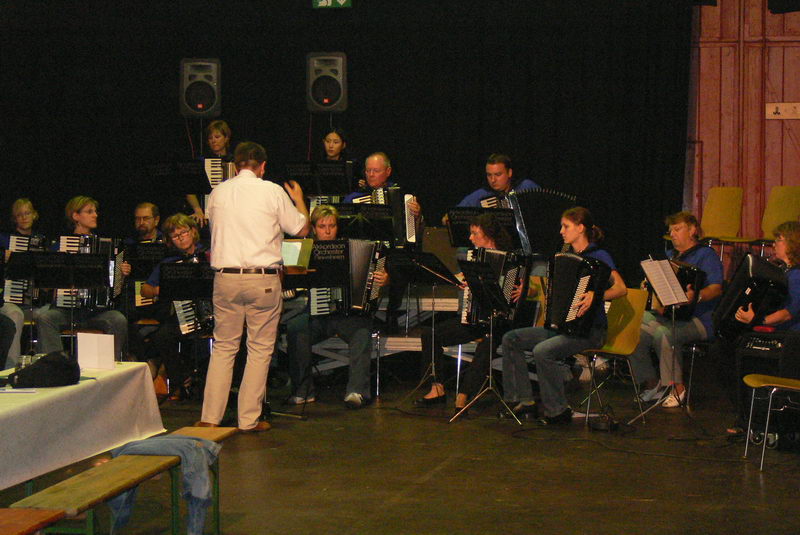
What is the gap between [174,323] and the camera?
7410 mm

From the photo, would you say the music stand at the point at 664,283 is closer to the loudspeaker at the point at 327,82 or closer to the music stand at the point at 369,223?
the music stand at the point at 369,223

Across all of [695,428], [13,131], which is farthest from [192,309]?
[13,131]

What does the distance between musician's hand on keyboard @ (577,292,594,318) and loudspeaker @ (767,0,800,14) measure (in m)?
4.66

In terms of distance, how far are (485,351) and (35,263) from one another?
3.22 m

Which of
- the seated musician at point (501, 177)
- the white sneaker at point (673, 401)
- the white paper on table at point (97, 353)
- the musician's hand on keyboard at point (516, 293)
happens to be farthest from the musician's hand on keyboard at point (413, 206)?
the white paper on table at point (97, 353)

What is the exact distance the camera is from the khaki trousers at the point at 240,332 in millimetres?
6109

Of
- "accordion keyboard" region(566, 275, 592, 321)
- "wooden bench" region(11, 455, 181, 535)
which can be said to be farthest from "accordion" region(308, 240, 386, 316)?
"wooden bench" region(11, 455, 181, 535)

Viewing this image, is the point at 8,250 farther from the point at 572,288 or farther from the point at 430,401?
the point at 572,288

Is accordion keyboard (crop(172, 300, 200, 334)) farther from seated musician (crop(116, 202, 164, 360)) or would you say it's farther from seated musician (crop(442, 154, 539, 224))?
seated musician (crop(442, 154, 539, 224))

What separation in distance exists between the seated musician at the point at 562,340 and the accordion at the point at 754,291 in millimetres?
746

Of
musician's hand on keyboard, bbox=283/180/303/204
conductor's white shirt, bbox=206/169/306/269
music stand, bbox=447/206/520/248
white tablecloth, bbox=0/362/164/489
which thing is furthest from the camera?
musician's hand on keyboard, bbox=283/180/303/204

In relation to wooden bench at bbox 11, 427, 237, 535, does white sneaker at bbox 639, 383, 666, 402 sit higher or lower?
lower

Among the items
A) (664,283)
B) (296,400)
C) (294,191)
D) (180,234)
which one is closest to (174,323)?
(180,234)

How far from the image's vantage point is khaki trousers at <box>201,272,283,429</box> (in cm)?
611
